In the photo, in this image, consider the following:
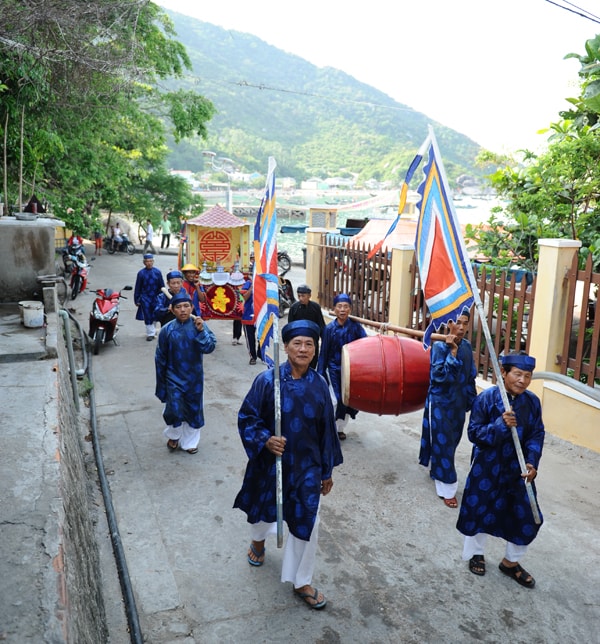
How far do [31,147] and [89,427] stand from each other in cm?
645

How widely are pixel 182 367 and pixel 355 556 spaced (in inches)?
94.8

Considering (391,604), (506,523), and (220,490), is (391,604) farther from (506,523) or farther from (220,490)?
(220,490)

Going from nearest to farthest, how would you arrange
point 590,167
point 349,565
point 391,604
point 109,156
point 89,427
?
point 391,604 < point 349,565 < point 89,427 < point 590,167 < point 109,156

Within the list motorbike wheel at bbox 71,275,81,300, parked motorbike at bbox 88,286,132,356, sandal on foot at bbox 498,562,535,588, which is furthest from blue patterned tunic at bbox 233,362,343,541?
motorbike wheel at bbox 71,275,81,300

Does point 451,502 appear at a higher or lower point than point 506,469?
lower

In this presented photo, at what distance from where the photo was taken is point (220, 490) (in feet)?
16.8

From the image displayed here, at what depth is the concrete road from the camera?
3484mm

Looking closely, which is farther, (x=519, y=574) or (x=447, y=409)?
(x=447, y=409)

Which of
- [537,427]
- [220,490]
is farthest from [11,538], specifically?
[537,427]

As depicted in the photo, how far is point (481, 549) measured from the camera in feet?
13.3

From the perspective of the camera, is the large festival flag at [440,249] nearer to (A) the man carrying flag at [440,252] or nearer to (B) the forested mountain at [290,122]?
(A) the man carrying flag at [440,252]

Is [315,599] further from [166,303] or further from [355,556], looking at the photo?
[166,303]

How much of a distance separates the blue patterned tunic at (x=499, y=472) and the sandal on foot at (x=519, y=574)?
0.22 m

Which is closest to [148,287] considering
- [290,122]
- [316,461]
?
[316,461]
